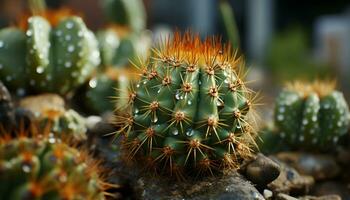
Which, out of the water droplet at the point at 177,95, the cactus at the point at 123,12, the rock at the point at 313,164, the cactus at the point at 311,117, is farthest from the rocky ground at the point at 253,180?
the cactus at the point at 123,12

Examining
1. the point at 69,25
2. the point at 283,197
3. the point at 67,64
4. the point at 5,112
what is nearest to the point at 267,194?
the point at 283,197

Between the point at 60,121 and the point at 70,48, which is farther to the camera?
the point at 70,48

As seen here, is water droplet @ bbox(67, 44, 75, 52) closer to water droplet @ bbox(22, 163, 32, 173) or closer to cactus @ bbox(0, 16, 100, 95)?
cactus @ bbox(0, 16, 100, 95)

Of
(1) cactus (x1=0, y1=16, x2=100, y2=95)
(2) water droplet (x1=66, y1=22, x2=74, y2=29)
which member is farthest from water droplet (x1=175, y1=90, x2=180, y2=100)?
(2) water droplet (x1=66, y1=22, x2=74, y2=29)

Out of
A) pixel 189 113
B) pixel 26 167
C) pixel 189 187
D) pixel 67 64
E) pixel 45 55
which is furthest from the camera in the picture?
pixel 67 64

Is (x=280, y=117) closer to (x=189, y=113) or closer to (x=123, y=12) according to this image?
(x=189, y=113)
